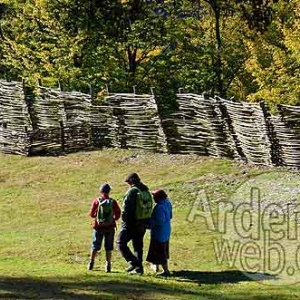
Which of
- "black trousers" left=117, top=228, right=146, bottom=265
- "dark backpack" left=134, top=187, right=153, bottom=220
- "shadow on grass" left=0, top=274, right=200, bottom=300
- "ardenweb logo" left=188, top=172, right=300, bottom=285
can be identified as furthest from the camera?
"ardenweb logo" left=188, top=172, right=300, bottom=285

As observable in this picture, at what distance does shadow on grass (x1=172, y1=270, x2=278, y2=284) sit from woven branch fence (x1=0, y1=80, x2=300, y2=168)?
29.0 ft

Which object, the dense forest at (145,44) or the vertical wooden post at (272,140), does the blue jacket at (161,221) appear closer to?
the vertical wooden post at (272,140)

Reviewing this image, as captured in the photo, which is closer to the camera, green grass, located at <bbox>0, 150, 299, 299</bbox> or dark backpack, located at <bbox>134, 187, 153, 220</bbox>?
green grass, located at <bbox>0, 150, 299, 299</bbox>

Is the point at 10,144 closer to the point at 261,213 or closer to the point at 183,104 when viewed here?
the point at 183,104

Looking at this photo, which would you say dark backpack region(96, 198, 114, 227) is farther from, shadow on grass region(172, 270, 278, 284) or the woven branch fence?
the woven branch fence

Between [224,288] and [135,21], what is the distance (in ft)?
68.1

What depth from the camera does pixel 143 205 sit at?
12484 mm

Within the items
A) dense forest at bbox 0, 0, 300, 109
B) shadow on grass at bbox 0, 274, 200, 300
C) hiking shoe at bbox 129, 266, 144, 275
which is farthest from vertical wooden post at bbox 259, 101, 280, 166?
shadow on grass at bbox 0, 274, 200, 300

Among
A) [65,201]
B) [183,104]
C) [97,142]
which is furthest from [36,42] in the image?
[65,201]

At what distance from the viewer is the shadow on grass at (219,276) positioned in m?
12.2

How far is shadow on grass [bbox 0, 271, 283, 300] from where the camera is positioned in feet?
33.8

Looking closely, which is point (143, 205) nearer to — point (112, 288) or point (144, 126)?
point (112, 288)

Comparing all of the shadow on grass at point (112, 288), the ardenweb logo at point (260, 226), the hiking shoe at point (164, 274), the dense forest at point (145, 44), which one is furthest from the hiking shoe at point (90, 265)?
the dense forest at point (145, 44)

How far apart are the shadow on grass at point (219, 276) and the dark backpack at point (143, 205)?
110 cm
